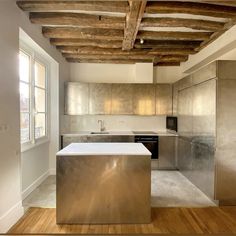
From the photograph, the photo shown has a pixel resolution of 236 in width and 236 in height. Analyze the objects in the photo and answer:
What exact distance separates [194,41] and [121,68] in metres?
2.19

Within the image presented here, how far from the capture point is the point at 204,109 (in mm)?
3656

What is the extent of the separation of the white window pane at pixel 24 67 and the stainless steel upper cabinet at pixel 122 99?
88.9 inches

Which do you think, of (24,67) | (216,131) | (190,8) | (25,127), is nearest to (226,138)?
(216,131)

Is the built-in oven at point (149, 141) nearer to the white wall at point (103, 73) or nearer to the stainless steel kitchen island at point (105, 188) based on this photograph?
the white wall at point (103, 73)

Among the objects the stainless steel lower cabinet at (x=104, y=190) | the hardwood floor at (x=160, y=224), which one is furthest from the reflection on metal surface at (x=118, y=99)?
the stainless steel lower cabinet at (x=104, y=190)

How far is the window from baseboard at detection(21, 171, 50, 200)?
2.55ft

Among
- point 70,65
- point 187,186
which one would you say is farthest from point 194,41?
point 70,65

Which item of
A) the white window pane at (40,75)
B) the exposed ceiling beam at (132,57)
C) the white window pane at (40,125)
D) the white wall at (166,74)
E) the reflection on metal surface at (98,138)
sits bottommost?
the reflection on metal surface at (98,138)

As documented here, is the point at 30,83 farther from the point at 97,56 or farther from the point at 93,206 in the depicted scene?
the point at 93,206

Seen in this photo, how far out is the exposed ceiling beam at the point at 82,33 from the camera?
3715mm

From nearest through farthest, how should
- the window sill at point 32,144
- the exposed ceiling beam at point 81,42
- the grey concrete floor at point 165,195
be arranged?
the grey concrete floor at point 165,195
the window sill at point 32,144
the exposed ceiling beam at point 81,42

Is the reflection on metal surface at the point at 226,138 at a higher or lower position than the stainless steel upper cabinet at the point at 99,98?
lower

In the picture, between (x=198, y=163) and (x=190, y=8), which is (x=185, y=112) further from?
(x=190, y=8)

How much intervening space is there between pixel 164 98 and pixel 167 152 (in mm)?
1397
